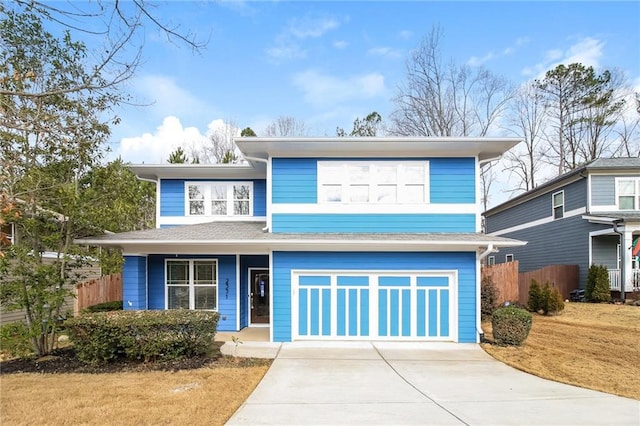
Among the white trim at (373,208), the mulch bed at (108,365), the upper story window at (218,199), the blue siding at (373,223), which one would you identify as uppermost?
the upper story window at (218,199)

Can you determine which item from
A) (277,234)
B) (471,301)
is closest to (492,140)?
(471,301)

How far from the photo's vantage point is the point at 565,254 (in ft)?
59.4

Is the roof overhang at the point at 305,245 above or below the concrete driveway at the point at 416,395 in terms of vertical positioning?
above

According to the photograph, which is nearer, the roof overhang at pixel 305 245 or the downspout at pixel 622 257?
the roof overhang at pixel 305 245

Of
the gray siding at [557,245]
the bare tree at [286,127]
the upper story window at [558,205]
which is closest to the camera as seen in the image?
the gray siding at [557,245]

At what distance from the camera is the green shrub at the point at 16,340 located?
26.2 feet

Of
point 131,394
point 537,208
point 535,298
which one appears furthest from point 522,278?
point 131,394

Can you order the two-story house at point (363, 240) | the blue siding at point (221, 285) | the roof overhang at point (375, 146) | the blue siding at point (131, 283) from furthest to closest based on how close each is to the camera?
the blue siding at point (221, 285), the blue siding at point (131, 283), the two-story house at point (363, 240), the roof overhang at point (375, 146)

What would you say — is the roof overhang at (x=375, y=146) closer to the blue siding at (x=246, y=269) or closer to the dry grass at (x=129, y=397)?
the blue siding at (x=246, y=269)

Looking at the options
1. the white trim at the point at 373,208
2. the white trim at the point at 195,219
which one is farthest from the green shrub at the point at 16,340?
the white trim at the point at 373,208

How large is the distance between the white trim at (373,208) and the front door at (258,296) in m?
2.69

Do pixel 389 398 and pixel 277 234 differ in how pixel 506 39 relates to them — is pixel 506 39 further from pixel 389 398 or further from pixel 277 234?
pixel 389 398

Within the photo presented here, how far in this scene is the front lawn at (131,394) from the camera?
5.08 m

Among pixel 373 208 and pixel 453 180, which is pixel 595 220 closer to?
pixel 453 180
